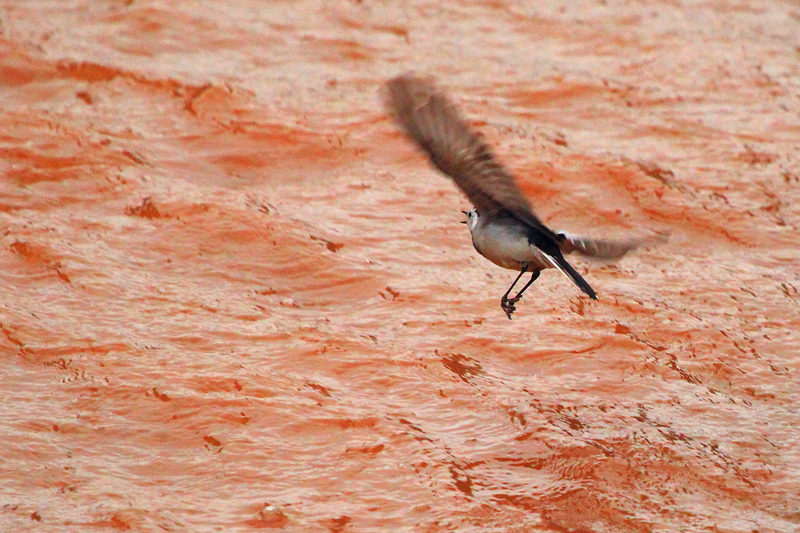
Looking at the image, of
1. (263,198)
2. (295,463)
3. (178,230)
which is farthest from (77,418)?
(263,198)

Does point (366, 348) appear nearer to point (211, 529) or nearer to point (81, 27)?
point (211, 529)

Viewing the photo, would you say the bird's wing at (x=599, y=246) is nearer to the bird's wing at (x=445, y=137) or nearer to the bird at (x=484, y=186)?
the bird at (x=484, y=186)

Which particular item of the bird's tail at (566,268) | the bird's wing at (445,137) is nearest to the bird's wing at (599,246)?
the bird's tail at (566,268)

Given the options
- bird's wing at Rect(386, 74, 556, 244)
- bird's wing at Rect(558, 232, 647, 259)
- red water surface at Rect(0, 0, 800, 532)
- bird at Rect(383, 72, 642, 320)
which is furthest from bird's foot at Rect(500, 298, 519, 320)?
bird's wing at Rect(386, 74, 556, 244)

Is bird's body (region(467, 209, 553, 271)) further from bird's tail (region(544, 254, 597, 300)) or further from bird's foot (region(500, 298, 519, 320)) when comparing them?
bird's foot (region(500, 298, 519, 320))

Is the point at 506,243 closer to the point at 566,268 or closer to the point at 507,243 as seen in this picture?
the point at 507,243

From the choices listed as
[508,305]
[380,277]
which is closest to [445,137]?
[508,305]
